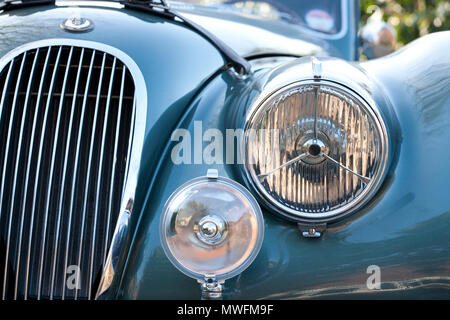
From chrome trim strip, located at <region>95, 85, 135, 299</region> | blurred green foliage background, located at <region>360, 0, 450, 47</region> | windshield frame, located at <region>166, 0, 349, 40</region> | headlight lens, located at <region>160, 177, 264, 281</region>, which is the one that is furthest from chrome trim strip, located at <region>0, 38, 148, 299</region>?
blurred green foliage background, located at <region>360, 0, 450, 47</region>

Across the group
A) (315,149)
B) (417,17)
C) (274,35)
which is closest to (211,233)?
(315,149)

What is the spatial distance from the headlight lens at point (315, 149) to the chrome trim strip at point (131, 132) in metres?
0.29

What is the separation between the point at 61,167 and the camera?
1508 millimetres

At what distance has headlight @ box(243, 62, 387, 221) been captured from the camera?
1365 millimetres

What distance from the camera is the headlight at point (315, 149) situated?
4.48 feet

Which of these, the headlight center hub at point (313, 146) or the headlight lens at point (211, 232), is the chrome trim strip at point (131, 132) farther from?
the headlight center hub at point (313, 146)

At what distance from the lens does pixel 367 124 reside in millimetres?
1377

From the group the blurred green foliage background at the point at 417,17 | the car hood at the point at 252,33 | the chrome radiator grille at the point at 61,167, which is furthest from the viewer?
the blurred green foliage background at the point at 417,17

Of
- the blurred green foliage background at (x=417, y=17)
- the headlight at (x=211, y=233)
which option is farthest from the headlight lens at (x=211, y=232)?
the blurred green foliage background at (x=417, y=17)

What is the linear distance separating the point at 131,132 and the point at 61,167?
0.69 ft

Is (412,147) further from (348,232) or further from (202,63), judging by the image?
(202,63)

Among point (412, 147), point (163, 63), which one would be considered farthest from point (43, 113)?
point (412, 147)

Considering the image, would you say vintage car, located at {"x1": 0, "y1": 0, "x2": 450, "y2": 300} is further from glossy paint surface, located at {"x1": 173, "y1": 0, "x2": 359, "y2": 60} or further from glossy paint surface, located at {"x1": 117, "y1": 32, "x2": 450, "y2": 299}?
glossy paint surface, located at {"x1": 173, "y1": 0, "x2": 359, "y2": 60}
